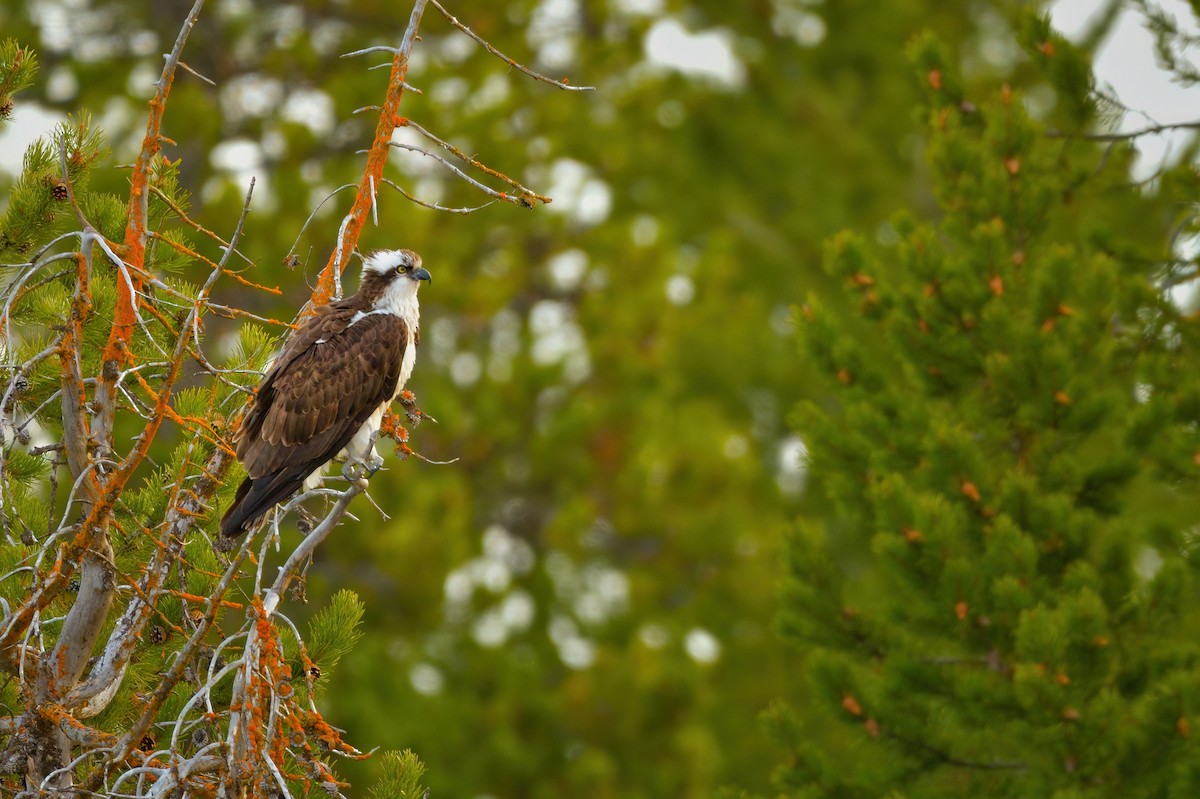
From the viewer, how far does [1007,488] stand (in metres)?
6.65

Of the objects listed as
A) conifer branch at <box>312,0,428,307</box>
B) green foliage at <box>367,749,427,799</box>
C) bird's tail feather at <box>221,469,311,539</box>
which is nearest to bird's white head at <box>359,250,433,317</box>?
bird's tail feather at <box>221,469,311,539</box>

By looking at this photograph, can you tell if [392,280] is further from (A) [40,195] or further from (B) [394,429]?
(B) [394,429]

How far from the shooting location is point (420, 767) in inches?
189

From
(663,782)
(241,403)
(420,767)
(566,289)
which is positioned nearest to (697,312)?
(566,289)

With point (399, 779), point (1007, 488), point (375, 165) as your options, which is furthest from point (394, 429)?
point (1007, 488)

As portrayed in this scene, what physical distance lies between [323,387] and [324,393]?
29 mm

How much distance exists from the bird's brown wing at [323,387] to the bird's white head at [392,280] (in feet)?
0.58

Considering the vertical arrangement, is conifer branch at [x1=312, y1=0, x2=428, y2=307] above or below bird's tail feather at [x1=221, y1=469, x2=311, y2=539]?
above

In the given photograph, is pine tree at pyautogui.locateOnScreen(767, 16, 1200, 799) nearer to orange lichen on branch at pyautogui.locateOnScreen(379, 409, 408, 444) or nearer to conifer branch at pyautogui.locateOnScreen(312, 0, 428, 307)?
orange lichen on branch at pyautogui.locateOnScreen(379, 409, 408, 444)

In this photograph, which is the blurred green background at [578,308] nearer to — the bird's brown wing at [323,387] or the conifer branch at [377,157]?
the bird's brown wing at [323,387]

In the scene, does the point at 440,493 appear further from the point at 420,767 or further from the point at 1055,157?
the point at 420,767

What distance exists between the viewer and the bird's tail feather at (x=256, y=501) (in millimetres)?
5848

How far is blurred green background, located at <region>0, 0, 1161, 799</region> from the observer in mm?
12922

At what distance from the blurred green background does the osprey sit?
4495mm
